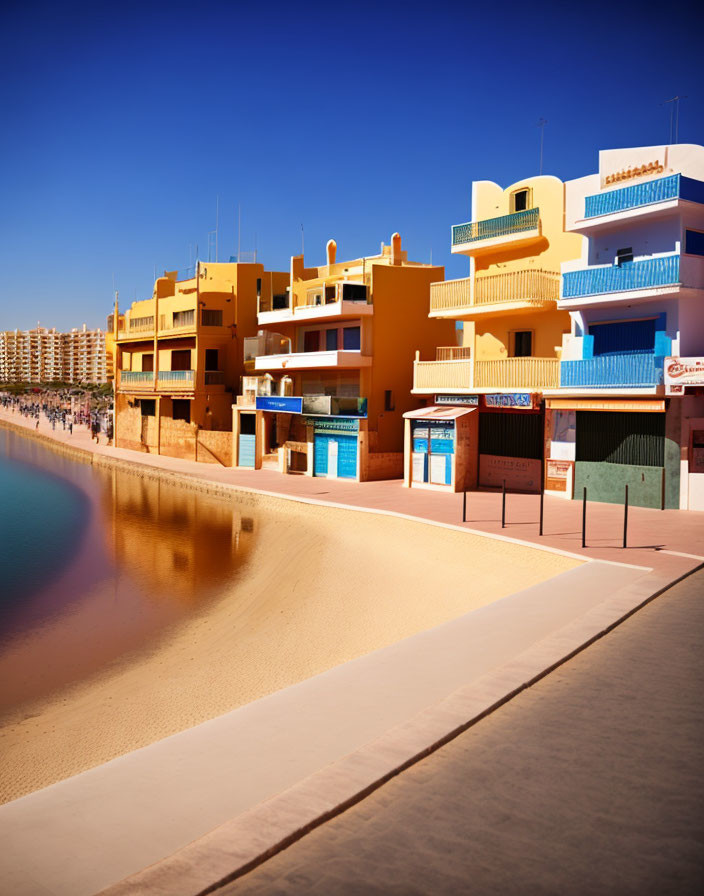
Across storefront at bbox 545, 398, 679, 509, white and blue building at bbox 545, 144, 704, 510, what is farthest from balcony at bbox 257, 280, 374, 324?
storefront at bbox 545, 398, 679, 509

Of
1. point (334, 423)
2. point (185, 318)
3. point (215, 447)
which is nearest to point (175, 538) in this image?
point (334, 423)

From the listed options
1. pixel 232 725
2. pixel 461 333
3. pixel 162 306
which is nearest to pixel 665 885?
pixel 232 725

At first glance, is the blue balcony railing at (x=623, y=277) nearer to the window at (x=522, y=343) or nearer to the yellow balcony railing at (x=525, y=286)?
the yellow balcony railing at (x=525, y=286)

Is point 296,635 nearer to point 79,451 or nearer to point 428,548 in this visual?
point 428,548

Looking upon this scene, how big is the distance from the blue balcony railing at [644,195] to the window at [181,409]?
28.2m

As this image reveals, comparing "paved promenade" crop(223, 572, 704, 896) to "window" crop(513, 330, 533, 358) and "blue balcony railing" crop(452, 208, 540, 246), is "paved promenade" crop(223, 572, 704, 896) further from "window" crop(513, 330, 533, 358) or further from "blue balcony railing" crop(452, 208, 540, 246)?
"blue balcony railing" crop(452, 208, 540, 246)

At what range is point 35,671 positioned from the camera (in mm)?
12953

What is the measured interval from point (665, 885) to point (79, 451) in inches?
1985

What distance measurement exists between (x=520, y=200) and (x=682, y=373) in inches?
375

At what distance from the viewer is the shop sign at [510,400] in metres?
25.0

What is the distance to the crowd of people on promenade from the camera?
61.7 meters

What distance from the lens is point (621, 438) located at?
76.2 feet

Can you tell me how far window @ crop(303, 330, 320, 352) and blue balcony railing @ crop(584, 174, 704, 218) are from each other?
14.6 metres

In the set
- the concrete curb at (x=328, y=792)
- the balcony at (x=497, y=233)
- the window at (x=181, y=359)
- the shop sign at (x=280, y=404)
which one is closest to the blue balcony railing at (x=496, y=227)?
the balcony at (x=497, y=233)
